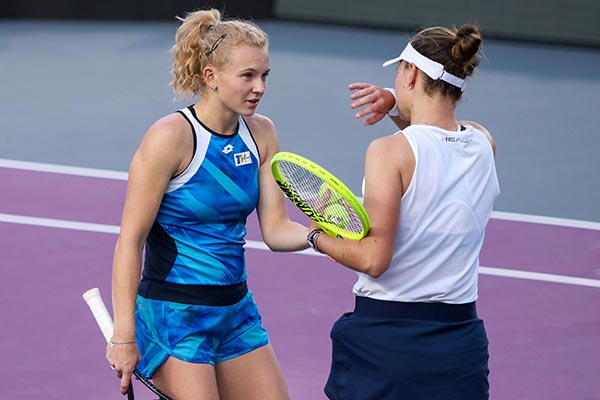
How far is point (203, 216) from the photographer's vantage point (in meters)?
4.30

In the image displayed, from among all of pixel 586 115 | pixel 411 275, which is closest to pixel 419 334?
pixel 411 275

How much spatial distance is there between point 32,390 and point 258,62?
8.05ft

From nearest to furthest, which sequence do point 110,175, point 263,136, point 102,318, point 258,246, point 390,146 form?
1. point 390,146
2. point 102,318
3. point 263,136
4. point 258,246
5. point 110,175

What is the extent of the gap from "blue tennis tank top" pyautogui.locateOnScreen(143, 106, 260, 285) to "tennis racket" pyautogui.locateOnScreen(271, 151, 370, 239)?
0.30m

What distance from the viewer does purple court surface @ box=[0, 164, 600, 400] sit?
245 inches

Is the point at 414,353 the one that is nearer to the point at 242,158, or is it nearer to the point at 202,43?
the point at 242,158

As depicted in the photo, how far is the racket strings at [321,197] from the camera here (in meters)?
3.93

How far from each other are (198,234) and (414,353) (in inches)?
35.7

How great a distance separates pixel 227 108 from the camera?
171 inches

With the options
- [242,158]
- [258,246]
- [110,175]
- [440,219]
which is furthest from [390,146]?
[110,175]

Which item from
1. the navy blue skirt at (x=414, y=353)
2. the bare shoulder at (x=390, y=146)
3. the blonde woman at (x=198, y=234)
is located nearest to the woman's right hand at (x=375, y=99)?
the blonde woman at (x=198, y=234)

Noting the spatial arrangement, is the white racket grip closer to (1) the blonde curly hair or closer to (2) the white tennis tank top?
(1) the blonde curly hair

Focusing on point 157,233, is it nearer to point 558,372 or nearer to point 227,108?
point 227,108

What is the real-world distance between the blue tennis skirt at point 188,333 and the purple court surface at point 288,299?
5.33 ft
